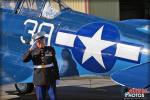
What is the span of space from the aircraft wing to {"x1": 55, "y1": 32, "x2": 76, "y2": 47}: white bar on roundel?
1594mm

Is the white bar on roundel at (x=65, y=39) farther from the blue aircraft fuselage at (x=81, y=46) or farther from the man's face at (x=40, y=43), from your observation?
the man's face at (x=40, y=43)

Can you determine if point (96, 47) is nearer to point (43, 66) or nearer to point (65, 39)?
point (65, 39)

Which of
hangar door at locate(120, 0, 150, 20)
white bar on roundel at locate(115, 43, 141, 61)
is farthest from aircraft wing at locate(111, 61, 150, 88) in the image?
hangar door at locate(120, 0, 150, 20)

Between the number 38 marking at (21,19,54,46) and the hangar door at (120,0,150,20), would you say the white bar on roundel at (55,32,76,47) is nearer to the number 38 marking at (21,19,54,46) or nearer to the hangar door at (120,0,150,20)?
the number 38 marking at (21,19,54,46)

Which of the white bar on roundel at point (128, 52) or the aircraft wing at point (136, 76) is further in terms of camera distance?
the white bar on roundel at point (128, 52)

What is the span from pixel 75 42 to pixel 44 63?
0.80 metres

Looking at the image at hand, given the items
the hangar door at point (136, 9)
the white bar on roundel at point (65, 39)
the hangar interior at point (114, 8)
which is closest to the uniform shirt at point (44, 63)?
the white bar on roundel at point (65, 39)

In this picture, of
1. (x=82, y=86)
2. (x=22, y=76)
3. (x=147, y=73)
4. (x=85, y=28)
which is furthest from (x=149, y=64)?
(x=82, y=86)

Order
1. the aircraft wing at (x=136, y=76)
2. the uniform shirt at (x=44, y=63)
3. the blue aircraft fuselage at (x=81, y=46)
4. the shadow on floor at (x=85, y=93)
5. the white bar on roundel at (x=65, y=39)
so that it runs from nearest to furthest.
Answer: the aircraft wing at (x=136, y=76)
the blue aircraft fuselage at (x=81, y=46)
the uniform shirt at (x=44, y=63)
the white bar on roundel at (x=65, y=39)
the shadow on floor at (x=85, y=93)

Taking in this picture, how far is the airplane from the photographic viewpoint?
8.34 metres

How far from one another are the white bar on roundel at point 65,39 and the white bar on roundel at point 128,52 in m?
0.99

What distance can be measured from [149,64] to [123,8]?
14968 millimetres

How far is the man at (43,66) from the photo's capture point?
8.59 meters

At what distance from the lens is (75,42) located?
29.8 feet
